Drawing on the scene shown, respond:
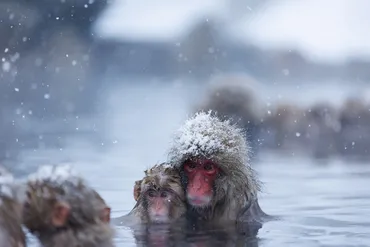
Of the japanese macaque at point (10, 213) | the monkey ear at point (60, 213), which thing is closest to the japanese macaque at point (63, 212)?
the monkey ear at point (60, 213)

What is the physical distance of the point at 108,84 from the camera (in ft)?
75.0

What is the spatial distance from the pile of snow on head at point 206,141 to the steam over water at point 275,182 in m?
0.23

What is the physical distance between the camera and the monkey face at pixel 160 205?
5.80m

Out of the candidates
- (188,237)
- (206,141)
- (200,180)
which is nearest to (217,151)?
(206,141)

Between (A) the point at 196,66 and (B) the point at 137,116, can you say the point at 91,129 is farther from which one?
(A) the point at 196,66

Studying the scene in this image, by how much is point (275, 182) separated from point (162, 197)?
12.2ft

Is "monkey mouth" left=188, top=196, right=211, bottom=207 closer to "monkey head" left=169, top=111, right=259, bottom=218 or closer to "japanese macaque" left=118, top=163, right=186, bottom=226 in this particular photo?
"monkey head" left=169, top=111, right=259, bottom=218

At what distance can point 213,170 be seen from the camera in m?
5.93

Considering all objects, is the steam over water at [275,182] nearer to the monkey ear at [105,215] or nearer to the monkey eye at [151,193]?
the monkey eye at [151,193]

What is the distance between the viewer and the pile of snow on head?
5926 millimetres

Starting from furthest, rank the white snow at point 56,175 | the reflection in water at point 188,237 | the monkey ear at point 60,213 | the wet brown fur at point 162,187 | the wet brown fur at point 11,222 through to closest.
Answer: the wet brown fur at point 162,187 < the reflection in water at point 188,237 < the white snow at point 56,175 < the monkey ear at point 60,213 < the wet brown fur at point 11,222

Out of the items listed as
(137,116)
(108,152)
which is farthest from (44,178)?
(137,116)

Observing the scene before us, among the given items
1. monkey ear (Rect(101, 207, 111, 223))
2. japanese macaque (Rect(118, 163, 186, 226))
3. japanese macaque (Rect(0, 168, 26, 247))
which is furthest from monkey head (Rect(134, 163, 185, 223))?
japanese macaque (Rect(0, 168, 26, 247))

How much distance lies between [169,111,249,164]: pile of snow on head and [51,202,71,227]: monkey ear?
6.22ft
